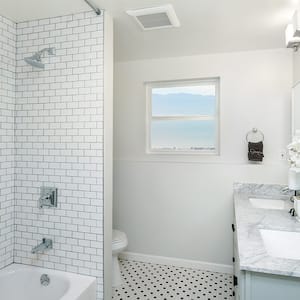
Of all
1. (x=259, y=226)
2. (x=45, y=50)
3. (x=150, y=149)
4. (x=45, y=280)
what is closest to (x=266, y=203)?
(x=259, y=226)

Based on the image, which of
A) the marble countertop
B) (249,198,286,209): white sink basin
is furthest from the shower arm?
(249,198,286,209): white sink basin

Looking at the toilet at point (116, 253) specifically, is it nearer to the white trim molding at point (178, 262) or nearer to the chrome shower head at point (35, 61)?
the white trim molding at point (178, 262)

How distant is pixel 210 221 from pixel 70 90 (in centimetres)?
202

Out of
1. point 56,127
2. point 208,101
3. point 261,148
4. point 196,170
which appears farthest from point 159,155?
point 56,127

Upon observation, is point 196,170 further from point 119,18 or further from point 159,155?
point 119,18

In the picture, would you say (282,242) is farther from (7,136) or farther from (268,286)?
(7,136)

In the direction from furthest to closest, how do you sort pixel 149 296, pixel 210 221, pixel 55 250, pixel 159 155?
1. pixel 159 155
2. pixel 210 221
3. pixel 149 296
4. pixel 55 250

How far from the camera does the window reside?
3.10 m

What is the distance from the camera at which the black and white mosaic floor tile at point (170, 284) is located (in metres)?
2.44

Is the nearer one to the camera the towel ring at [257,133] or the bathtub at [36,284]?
the bathtub at [36,284]

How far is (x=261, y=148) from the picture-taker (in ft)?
8.91

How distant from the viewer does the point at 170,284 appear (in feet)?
8.68

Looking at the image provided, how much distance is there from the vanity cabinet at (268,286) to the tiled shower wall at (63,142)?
46.5 inches

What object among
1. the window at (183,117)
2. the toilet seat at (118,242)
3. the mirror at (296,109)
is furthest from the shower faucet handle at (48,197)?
the mirror at (296,109)
